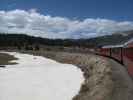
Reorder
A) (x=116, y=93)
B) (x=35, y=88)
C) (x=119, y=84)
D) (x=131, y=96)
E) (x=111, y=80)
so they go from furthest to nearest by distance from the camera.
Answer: (x=35, y=88)
(x=111, y=80)
(x=119, y=84)
(x=116, y=93)
(x=131, y=96)

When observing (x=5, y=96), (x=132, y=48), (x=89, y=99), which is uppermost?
(x=132, y=48)

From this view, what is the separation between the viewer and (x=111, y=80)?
20812mm

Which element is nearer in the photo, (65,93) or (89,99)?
(89,99)

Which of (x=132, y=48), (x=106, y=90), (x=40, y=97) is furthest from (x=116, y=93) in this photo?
(x=40, y=97)

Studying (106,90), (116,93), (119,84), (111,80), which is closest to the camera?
(116,93)

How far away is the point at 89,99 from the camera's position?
1803 centimetres

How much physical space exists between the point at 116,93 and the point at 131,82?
3294 millimetres

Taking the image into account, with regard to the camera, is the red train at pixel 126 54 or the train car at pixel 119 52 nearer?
the red train at pixel 126 54

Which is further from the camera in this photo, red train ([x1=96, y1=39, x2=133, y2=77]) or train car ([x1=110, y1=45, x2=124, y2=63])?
train car ([x1=110, y1=45, x2=124, y2=63])

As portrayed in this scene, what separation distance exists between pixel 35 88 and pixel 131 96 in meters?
18.4

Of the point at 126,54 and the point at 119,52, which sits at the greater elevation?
the point at 126,54

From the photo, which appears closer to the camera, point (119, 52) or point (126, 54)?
point (126, 54)

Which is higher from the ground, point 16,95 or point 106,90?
point 106,90

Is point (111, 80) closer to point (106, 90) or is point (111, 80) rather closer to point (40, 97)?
point (106, 90)
